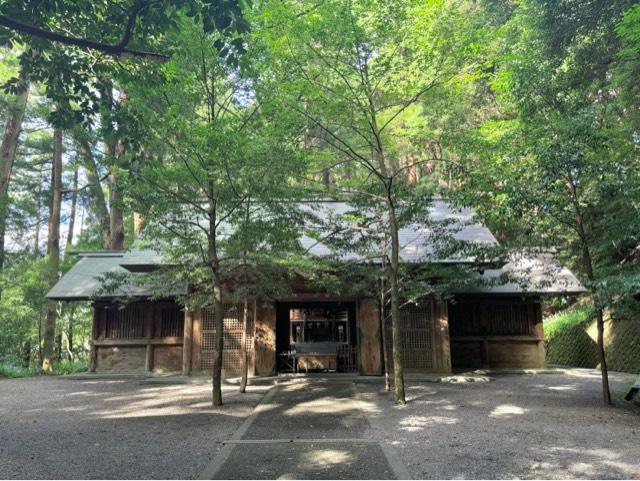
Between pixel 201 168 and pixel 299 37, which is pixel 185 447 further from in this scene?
pixel 299 37

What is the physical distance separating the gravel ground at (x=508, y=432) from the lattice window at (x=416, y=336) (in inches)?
80.4

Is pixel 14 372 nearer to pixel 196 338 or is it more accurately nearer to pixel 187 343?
pixel 187 343

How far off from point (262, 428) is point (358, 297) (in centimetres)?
613

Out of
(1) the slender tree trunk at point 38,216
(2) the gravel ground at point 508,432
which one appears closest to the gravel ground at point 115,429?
(2) the gravel ground at point 508,432

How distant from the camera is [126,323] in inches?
516

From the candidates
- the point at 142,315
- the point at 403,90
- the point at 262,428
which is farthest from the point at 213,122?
the point at 142,315

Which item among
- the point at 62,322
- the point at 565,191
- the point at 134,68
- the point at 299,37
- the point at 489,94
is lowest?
the point at 62,322

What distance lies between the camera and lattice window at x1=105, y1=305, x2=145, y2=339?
514 inches

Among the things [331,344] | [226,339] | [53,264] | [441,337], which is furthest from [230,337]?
[53,264]

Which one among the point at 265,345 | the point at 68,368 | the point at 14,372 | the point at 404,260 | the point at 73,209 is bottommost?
the point at 68,368

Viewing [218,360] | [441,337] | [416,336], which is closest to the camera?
[218,360]

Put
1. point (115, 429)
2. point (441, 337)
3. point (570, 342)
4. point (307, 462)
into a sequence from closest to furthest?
point (307, 462) < point (115, 429) < point (441, 337) < point (570, 342)

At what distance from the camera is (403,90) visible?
26.2 feet

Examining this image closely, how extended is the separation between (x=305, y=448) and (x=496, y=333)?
9738 millimetres
